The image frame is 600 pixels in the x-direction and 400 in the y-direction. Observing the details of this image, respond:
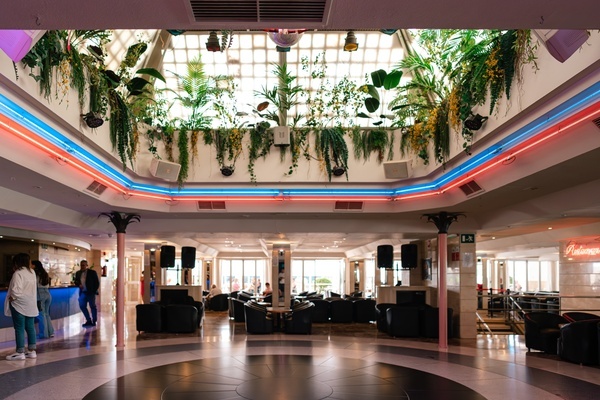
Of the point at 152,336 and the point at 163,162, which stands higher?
the point at 163,162

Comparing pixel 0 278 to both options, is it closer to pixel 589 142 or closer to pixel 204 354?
pixel 204 354

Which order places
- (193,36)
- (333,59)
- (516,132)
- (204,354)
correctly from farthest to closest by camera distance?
(333,59) → (193,36) → (204,354) → (516,132)

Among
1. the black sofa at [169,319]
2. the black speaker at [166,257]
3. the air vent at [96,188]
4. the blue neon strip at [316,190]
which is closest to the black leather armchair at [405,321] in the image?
the blue neon strip at [316,190]

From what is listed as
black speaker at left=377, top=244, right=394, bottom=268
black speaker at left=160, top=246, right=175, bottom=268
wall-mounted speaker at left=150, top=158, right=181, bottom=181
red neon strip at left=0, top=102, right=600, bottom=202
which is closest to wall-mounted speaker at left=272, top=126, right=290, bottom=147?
red neon strip at left=0, top=102, right=600, bottom=202

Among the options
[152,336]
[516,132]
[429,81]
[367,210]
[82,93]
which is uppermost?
[429,81]

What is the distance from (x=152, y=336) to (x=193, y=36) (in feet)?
26.0

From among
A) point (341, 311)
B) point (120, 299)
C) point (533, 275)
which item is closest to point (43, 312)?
point (120, 299)

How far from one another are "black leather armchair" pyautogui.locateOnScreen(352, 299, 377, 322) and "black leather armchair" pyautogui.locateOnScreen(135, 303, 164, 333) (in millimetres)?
6690

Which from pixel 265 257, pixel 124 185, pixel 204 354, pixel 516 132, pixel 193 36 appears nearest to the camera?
pixel 516 132

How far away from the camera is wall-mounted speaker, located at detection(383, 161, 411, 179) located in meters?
11.6

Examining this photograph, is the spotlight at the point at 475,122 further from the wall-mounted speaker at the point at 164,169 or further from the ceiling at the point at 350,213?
the wall-mounted speaker at the point at 164,169

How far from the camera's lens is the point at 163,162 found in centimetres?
1151

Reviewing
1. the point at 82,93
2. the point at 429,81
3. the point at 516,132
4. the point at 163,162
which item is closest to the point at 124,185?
the point at 163,162

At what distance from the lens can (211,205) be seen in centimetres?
1263
